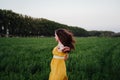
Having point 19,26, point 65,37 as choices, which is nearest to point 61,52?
point 65,37

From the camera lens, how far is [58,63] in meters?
3.37

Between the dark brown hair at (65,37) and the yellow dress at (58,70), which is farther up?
the dark brown hair at (65,37)

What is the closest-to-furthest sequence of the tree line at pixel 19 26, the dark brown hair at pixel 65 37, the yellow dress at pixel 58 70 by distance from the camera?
the yellow dress at pixel 58 70 < the dark brown hair at pixel 65 37 < the tree line at pixel 19 26

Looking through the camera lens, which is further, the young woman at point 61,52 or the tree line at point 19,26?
the tree line at point 19,26

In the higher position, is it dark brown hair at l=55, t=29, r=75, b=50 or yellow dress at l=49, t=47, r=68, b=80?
dark brown hair at l=55, t=29, r=75, b=50

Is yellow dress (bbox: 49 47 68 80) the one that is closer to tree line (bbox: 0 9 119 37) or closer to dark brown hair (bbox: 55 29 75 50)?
dark brown hair (bbox: 55 29 75 50)

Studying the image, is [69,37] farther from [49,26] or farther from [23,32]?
[49,26]

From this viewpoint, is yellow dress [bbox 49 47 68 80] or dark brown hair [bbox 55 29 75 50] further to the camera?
dark brown hair [bbox 55 29 75 50]

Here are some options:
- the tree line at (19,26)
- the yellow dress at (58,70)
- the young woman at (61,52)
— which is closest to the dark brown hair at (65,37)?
the young woman at (61,52)

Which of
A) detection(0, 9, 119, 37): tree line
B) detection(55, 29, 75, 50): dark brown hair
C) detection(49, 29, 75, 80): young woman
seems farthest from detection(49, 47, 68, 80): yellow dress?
detection(0, 9, 119, 37): tree line

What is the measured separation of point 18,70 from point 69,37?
2.43m

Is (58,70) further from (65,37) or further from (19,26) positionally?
(19,26)

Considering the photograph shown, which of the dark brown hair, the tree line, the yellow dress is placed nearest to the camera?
the yellow dress

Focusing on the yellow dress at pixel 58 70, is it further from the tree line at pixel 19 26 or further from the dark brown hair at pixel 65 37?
the tree line at pixel 19 26
